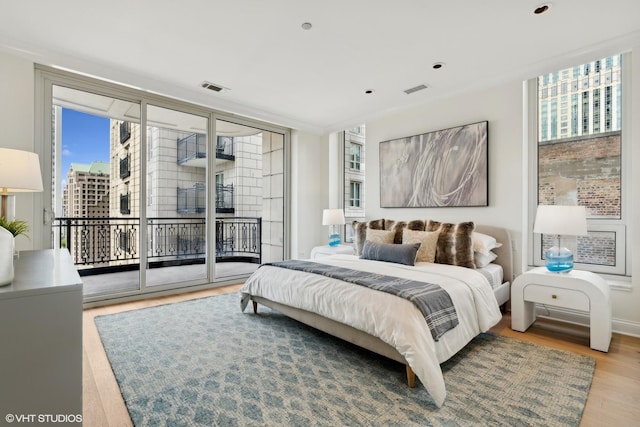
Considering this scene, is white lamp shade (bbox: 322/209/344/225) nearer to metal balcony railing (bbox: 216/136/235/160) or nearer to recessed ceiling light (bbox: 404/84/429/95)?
recessed ceiling light (bbox: 404/84/429/95)

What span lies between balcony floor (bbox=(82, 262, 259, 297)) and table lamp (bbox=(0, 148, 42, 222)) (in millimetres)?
1789

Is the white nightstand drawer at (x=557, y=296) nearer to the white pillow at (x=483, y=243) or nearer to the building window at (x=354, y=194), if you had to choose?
the white pillow at (x=483, y=243)

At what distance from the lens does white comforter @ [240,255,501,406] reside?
6.12 ft

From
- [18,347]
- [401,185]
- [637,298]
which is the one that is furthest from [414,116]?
[18,347]

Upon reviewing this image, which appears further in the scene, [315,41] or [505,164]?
[505,164]

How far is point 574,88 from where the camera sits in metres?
3.25

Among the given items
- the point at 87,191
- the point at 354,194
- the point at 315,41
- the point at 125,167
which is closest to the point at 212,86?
the point at 125,167

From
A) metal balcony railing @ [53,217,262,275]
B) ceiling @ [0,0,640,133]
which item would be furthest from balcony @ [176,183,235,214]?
ceiling @ [0,0,640,133]

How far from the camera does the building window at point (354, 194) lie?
5582 millimetres

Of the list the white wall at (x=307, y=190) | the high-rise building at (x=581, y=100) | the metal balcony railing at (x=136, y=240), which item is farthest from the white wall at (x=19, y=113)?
the high-rise building at (x=581, y=100)

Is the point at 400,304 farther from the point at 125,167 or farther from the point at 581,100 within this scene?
the point at 125,167

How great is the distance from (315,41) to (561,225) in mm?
2724

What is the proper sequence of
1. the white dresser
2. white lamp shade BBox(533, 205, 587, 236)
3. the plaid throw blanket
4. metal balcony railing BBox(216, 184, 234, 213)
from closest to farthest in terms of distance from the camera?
the white dresser → the plaid throw blanket → white lamp shade BBox(533, 205, 587, 236) → metal balcony railing BBox(216, 184, 234, 213)

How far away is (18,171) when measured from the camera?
2.11m
